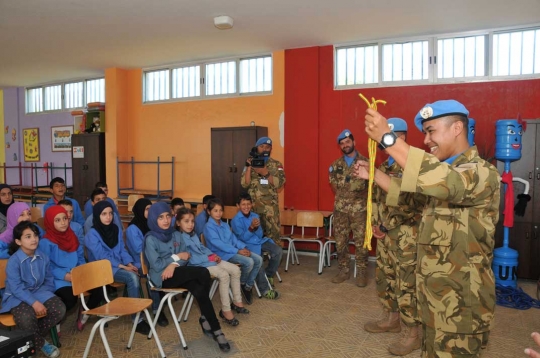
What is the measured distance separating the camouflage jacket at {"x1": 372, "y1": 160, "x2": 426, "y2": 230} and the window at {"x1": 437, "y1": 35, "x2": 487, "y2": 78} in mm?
2838

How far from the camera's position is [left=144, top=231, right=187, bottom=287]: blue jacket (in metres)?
3.57

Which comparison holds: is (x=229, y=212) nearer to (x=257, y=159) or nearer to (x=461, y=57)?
(x=257, y=159)

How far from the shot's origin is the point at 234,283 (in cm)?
402

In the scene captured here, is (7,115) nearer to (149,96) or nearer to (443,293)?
(149,96)

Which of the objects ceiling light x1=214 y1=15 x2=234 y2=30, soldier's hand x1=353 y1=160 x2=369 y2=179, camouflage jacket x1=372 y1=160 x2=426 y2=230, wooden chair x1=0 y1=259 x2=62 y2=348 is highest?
ceiling light x1=214 y1=15 x2=234 y2=30

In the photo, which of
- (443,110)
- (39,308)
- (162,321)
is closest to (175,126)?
(162,321)

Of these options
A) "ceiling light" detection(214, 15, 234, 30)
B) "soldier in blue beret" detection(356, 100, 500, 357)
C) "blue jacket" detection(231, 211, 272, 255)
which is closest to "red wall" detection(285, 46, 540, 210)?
"ceiling light" detection(214, 15, 234, 30)

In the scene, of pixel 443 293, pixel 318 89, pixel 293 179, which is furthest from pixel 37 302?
pixel 318 89

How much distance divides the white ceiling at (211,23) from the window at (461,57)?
0.21 m

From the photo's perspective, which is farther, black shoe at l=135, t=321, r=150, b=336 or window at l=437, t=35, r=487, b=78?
window at l=437, t=35, r=487, b=78

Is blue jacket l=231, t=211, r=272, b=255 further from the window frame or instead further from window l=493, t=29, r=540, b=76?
window l=493, t=29, r=540, b=76

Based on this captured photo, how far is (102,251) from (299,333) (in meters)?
1.95

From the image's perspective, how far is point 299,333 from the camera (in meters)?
3.71

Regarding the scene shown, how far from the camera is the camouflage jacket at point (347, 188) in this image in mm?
5191
